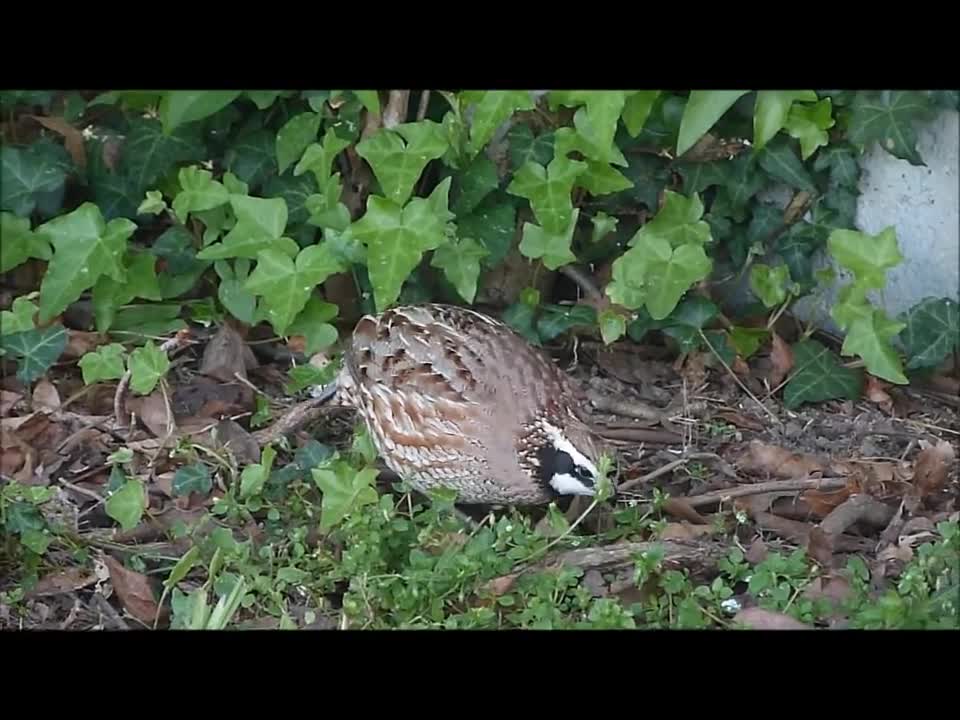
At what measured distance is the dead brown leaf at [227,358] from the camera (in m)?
2.91

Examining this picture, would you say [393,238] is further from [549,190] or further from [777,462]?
[777,462]

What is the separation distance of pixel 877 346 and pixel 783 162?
479 millimetres

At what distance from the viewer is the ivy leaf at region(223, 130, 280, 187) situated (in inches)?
121

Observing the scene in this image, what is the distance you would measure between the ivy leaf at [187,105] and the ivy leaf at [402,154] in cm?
30

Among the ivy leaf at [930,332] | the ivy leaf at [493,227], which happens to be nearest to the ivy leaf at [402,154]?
the ivy leaf at [493,227]

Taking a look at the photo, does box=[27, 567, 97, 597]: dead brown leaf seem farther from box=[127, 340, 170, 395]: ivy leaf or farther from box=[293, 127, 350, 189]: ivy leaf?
box=[293, 127, 350, 189]: ivy leaf

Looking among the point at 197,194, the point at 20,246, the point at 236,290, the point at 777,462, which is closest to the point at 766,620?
the point at 777,462

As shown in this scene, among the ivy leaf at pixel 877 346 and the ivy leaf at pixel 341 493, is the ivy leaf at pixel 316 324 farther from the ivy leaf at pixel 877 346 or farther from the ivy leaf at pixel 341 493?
the ivy leaf at pixel 877 346

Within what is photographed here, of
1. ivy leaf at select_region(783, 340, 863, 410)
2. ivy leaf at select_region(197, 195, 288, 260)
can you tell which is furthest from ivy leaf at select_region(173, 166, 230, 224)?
ivy leaf at select_region(783, 340, 863, 410)

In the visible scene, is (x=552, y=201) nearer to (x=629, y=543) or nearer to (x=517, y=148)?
(x=517, y=148)

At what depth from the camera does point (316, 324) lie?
288 centimetres

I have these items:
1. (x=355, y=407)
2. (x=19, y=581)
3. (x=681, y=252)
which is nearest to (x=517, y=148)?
(x=681, y=252)

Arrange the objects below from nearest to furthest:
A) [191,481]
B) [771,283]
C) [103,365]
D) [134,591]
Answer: [134,591]
[191,481]
[103,365]
[771,283]

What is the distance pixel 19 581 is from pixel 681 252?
1469 mm
